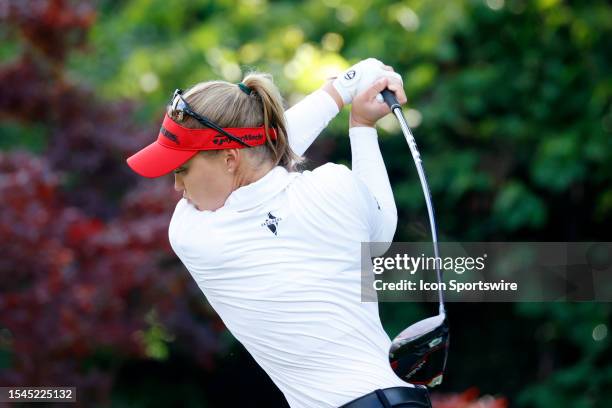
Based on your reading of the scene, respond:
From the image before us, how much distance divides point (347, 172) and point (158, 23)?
534 centimetres

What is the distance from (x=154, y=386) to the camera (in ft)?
23.1

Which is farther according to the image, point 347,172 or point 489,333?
point 489,333

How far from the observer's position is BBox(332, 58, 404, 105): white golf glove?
255 centimetres

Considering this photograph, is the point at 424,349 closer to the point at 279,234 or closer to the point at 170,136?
the point at 279,234

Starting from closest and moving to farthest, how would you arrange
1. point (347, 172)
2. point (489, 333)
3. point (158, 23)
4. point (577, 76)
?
point (347, 172) < point (577, 76) < point (158, 23) < point (489, 333)

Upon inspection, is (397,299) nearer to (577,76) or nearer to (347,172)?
(577,76)

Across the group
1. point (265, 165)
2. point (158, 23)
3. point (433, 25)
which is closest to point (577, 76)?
point (433, 25)

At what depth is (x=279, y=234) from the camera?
233cm

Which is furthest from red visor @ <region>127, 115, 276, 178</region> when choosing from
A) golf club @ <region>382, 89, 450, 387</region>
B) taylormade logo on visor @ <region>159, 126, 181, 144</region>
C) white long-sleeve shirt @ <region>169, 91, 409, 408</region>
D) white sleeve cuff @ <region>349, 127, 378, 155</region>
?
golf club @ <region>382, 89, 450, 387</region>

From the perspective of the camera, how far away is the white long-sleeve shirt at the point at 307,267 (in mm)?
2316

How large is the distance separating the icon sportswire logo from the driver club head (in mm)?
395

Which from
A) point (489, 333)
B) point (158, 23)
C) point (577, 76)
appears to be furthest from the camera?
point (489, 333)

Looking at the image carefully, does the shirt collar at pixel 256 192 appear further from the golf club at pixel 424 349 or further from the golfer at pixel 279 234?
the golf club at pixel 424 349

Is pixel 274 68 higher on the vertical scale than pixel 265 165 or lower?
higher
